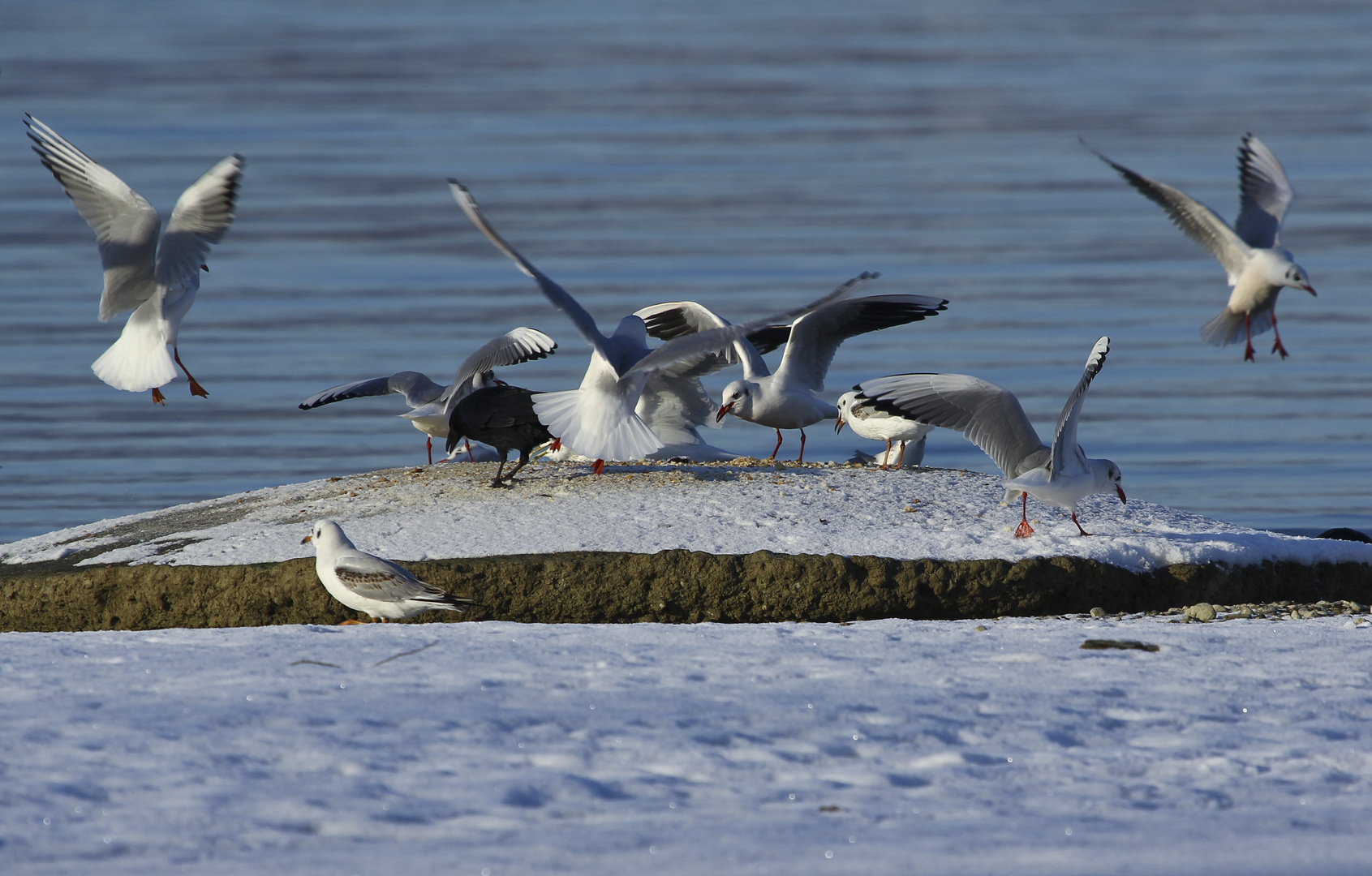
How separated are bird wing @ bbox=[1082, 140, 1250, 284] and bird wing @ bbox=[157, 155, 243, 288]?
5329 mm

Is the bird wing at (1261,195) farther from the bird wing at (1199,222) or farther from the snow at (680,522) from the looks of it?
the snow at (680,522)

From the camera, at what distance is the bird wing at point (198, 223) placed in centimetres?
855

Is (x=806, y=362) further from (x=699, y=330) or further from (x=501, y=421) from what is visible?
(x=501, y=421)

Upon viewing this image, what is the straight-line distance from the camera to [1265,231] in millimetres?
11781

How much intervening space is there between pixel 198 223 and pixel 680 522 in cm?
365

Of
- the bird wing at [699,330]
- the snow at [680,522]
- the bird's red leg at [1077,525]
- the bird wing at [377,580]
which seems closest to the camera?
the bird wing at [377,580]

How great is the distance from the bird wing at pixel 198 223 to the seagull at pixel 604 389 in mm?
1980

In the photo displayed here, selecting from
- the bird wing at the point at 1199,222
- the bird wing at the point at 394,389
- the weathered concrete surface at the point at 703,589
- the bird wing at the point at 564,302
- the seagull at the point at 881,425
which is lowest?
the weathered concrete surface at the point at 703,589

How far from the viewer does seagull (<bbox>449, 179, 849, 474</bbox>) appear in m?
6.74

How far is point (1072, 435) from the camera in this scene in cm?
616

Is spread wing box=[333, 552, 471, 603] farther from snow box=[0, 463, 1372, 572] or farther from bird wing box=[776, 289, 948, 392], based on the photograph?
bird wing box=[776, 289, 948, 392]

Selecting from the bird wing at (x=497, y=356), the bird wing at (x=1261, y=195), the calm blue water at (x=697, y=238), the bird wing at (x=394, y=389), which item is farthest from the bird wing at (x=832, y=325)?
the bird wing at (x=1261, y=195)

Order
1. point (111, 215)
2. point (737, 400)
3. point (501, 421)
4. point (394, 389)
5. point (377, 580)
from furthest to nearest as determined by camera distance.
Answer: point (111, 215), point (737, 400), point (394, 389), point (501, 421), point (377, 580)

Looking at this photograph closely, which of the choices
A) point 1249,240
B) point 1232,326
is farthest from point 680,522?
point 1249,240
